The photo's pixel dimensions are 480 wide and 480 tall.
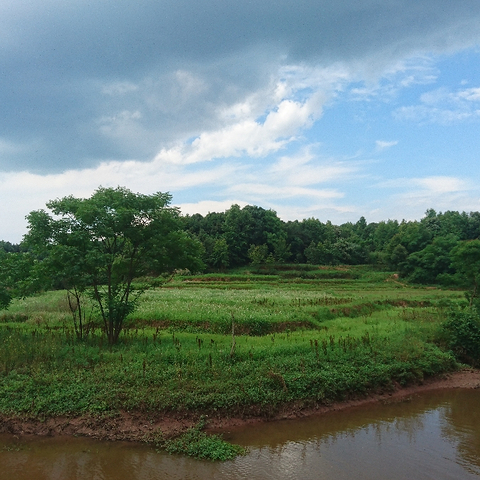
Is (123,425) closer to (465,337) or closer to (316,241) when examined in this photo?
(465,337)

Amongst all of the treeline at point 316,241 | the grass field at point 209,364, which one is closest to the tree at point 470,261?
the grass field at point 209,364

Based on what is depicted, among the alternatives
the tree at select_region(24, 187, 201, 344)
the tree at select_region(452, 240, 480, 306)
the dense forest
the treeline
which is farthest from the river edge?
the treeline

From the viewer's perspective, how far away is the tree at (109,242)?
14883 mm

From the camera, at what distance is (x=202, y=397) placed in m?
11.0

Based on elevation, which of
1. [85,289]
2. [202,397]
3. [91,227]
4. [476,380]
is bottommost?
[476,380]

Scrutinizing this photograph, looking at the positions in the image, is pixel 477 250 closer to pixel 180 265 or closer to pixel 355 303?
pixel 355 303

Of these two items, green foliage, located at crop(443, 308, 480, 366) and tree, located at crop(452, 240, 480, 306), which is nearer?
A: green foliage, located at crop(443, 308, 480, 366)

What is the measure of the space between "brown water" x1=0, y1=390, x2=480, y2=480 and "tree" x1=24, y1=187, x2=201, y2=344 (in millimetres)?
6105

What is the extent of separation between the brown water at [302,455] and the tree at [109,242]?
610 cm

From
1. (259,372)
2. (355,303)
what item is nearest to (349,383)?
(259,372)

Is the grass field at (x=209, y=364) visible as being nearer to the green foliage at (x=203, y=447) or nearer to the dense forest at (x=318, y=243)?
the green foliage at (x=203, y=447)

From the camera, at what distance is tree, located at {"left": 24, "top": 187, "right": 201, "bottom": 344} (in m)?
14.9

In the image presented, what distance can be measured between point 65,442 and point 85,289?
24.1ft

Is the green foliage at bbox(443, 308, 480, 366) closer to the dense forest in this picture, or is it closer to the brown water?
the brown water
